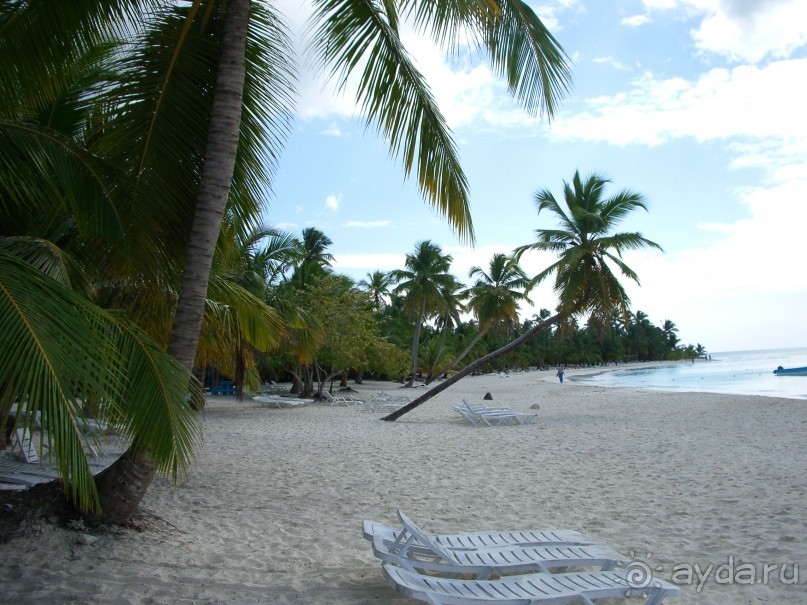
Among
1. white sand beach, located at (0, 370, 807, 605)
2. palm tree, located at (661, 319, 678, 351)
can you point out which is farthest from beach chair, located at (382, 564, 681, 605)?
palm tree, located at (661, 319, 678, 351)

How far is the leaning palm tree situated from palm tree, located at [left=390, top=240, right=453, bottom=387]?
61.5 feet

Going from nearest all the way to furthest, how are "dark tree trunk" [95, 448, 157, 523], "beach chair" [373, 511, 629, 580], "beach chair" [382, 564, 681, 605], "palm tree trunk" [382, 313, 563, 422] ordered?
"beach chair" [382, 564, 681, 605], "beach chair" [373, 511, 629, 580], "dark tree trunk" [95, 448, 157, 523], "palm tree trunk" [382, 313, 563, 422]

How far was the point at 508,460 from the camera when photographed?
9.11m

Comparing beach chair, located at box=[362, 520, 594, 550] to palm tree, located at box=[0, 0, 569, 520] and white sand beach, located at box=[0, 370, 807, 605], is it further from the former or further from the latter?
palm tree, located at box=[0, 0, 569, 520]

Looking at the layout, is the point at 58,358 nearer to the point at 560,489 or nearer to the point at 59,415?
the point at 59,415

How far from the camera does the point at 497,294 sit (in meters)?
36.5

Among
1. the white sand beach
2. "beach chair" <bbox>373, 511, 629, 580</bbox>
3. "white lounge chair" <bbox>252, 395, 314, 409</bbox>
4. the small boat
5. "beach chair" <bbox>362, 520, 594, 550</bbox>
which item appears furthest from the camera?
the small boat

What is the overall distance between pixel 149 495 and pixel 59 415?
4.22 meters

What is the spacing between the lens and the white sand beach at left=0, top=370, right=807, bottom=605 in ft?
13.0

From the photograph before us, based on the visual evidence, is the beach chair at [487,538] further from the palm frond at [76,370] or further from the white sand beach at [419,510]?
the palm frond at [76,370]

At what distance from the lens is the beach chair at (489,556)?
3.76m

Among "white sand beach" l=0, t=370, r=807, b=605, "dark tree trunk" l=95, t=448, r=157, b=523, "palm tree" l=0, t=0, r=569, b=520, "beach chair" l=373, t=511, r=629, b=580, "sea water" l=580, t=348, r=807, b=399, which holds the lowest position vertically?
"sea water" l=580, t=348, r=807, b=399

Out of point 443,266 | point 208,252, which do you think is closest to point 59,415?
point 208,252

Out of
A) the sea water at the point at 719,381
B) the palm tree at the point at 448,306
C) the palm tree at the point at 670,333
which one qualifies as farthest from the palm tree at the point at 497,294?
the palm tree at the point at 670,333
